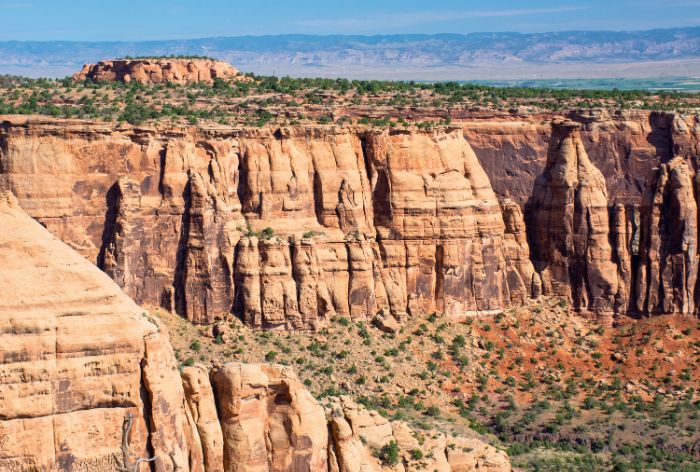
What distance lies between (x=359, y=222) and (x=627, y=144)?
17015mm

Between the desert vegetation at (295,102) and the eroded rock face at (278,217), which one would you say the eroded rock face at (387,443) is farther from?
the desert vegetation at (295,102)

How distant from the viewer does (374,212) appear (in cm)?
7162

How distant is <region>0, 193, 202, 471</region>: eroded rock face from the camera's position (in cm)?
3262

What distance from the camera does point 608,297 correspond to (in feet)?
253

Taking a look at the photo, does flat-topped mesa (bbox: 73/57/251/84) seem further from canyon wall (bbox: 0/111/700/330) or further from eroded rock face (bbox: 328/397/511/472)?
eroded rock face (bbox: 328/397/511/472)

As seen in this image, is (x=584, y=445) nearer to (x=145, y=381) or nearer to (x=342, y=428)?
(x=342, y=428)

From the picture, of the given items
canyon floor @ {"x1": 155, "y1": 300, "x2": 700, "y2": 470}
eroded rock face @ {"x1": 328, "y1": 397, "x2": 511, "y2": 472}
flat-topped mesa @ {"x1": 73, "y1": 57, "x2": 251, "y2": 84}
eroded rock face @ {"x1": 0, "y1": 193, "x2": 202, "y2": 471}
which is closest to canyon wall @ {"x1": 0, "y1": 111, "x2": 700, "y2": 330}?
canyon floor @ {"x1": 155, "y1": 300, "x2": 700, "y2": 470}

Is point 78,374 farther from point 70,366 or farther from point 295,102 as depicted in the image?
point 295,102

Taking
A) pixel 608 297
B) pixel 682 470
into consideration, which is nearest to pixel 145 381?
pixel 682 470

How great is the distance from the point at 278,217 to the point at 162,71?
26.7 metres

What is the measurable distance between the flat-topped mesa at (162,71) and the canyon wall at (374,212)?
2264 centimetres

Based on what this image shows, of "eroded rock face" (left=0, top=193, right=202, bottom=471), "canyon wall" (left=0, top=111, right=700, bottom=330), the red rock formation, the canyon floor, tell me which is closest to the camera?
"eroded rock face" (left=0, top=193, right=202, bottom=471)

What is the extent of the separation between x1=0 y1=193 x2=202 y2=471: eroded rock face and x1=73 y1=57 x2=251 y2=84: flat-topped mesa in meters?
56.6

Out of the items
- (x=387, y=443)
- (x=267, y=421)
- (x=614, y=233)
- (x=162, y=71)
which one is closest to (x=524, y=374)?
(x=614, y=233)
